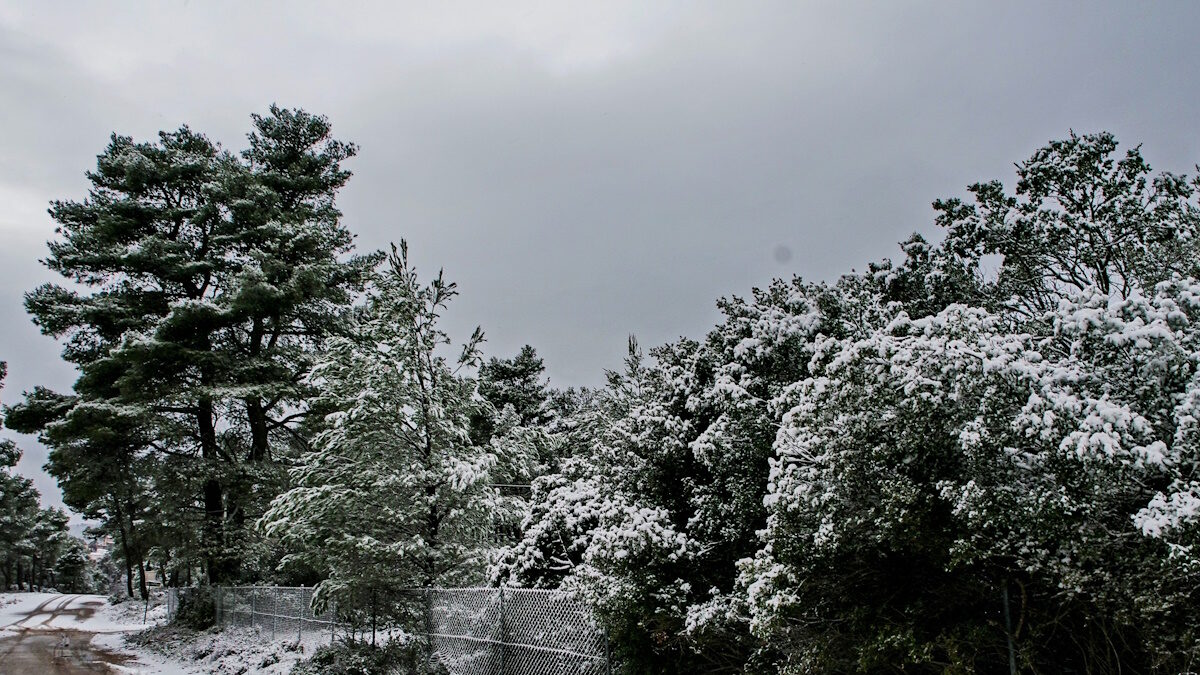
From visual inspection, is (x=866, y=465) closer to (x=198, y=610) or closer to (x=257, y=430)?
(x=257, y=430)

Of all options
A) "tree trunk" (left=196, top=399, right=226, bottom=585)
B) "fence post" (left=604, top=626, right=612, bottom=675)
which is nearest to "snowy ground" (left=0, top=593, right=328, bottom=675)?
"tree trunk" (left=196, top=399, right=226, bottom=585)

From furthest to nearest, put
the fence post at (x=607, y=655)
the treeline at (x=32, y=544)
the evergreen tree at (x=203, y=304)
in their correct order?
the treeline at (x=32, y=544)
the evergreen tree at (x=203, y=304)
the fence post at (x=607, y=655)

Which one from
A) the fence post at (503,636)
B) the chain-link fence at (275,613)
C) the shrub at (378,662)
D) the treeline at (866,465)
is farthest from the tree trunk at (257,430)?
the fence post at (503,636)

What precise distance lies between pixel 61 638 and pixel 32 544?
50.4 m

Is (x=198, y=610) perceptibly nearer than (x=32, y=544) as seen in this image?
Yes

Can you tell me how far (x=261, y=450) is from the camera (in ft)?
71.2

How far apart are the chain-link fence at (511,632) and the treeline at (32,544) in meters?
33.5

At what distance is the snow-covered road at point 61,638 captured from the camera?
1427 cm

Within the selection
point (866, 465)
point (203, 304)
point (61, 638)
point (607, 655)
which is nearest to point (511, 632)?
point (607, 655)

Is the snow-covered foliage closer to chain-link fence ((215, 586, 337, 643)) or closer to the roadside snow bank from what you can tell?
chain-link fence ((215, 586, 337, 643))

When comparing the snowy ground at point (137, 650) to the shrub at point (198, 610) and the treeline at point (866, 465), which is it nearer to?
the shrub at point (198, 610)

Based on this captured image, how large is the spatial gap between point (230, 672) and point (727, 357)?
38.5 ft

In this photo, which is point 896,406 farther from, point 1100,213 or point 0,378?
point 0,378

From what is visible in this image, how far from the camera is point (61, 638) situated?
20844 mm
